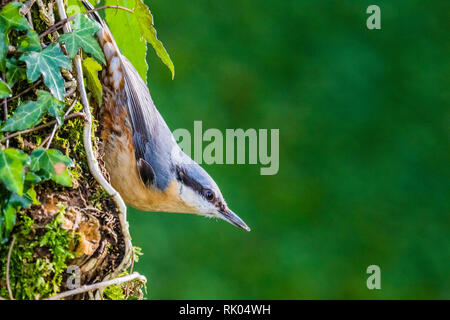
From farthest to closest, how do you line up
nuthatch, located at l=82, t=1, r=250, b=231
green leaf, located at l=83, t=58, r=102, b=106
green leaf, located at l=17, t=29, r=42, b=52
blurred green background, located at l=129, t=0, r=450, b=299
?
1. blurred green background, located at l=129, t=0, r=450, b=299
2. nuthatch, located at l=82, t=1, r=250, b=231
3. green leaf, located at l=83, t=58, r=102, b=106
4. green leaf, located at l=17, t=29, r=42, b=52

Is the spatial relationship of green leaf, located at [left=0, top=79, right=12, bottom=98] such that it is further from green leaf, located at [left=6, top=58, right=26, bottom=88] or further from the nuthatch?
the nuthatch

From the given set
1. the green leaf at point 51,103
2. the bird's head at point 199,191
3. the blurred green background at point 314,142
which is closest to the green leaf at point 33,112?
the green leaf at point 51,103

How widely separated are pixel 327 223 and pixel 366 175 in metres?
0.30

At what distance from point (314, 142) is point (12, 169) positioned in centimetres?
227

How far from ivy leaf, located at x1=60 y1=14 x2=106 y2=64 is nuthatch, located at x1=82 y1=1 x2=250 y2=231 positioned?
5.1 inches

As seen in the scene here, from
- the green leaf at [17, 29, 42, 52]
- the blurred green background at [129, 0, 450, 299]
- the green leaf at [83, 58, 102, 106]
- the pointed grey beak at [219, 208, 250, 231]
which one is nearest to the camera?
the green leaf at [17, 29, 42, 52]

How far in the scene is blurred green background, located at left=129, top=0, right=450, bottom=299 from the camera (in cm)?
296

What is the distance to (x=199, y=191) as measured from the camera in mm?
1713

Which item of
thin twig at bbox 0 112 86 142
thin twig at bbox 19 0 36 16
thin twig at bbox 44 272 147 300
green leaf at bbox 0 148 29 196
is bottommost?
thin twig at bbox 44 272 147 300

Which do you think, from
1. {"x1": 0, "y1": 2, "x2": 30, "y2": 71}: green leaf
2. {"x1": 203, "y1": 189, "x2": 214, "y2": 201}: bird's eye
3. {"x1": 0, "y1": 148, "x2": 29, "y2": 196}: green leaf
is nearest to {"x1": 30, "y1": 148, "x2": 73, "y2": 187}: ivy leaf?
{"x1": 0, "y1": 148, "x2": 29, "y2": 196}: green leaf

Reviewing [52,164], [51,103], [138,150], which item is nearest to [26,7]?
[51,103]

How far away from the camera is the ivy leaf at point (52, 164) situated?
1.08 m

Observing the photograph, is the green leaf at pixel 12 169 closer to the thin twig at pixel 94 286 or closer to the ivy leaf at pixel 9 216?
the ivy leaf at pixel 9 216

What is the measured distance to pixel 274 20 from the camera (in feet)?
10.8
